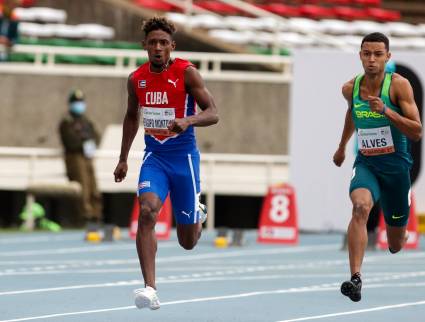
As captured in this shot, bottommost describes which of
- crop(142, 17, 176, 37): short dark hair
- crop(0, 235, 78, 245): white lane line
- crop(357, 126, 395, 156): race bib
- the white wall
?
crop(0, 235, 78, 245): white lane line

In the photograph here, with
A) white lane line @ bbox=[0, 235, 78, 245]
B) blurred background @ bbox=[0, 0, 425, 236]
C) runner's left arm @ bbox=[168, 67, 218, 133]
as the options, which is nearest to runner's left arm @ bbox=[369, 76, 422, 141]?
runner's left arm @ bbox=[168, 67, 218, 133]

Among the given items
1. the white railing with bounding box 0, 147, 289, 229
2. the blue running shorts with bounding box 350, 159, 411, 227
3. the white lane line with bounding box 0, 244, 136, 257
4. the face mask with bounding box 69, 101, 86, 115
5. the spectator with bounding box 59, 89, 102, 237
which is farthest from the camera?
the white railing with bounding box 0, 147, 289, 229

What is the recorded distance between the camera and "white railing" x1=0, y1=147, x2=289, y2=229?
22.5m

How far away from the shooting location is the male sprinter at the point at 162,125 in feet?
32.7

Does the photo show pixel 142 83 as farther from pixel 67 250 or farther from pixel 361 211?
pixel 67 250

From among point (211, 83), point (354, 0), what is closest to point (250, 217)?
point (211, 83)

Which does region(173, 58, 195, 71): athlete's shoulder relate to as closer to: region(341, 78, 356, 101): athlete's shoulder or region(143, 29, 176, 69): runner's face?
region(143, 29, 176, 69): runner's face

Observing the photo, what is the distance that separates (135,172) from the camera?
74.8 ft

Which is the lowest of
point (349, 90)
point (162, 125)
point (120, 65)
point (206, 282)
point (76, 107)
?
point (206, 282)

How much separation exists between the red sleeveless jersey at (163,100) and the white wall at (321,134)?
33.3 ft

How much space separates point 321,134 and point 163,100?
10.7 meters

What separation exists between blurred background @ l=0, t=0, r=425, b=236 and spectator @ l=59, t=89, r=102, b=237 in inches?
9.9

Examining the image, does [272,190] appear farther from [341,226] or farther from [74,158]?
[74,158]

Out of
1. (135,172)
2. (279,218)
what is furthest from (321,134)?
(135,172)
